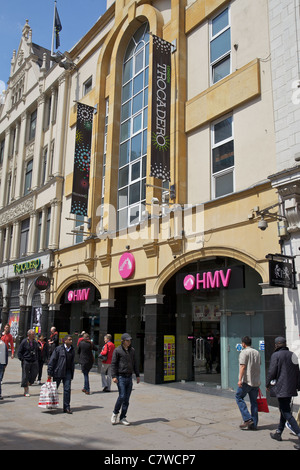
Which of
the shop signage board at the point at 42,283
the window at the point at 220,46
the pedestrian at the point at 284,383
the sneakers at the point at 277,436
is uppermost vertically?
the window at the point at 220,46

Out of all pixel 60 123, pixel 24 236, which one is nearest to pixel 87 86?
pixel 60 123

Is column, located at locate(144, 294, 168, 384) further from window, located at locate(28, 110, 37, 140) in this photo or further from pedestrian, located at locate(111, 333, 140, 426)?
window, located at locate(28, 110, 37, 140)

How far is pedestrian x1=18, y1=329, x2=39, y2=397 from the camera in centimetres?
1140

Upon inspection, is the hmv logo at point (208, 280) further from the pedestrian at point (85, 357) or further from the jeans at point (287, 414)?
the jeans at point (287, 414)

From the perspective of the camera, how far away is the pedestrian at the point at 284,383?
6996 millimetres

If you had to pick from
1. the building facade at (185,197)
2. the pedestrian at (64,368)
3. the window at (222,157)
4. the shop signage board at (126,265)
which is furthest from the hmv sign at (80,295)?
the pedestrian at (64,368)

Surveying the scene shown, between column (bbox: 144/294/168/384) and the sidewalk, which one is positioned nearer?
the sidewalk

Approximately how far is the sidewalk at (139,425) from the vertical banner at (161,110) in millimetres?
7583

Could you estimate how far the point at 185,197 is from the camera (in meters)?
14.7

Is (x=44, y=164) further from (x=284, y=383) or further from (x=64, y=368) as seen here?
(x=284, y=383)

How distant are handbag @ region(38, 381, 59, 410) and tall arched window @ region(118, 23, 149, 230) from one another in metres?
8.86

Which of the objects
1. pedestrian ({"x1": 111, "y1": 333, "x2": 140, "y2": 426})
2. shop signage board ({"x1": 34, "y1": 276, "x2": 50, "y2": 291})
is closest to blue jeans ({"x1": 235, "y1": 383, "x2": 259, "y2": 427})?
pedestrian ({"x1": 111, "y1": 333, "x2": 140, "y2": 426})

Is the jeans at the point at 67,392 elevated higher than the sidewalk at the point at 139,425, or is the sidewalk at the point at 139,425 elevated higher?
the jeans at the point at 67,392

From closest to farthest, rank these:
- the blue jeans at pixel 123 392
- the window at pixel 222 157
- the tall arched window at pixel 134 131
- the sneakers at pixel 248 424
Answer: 1. the sneakers at pixel 248 424
2. the blue jeans at pixel 123 392
3. the window at pixel 222 157
4. the tall arched window at pixel 134 131
